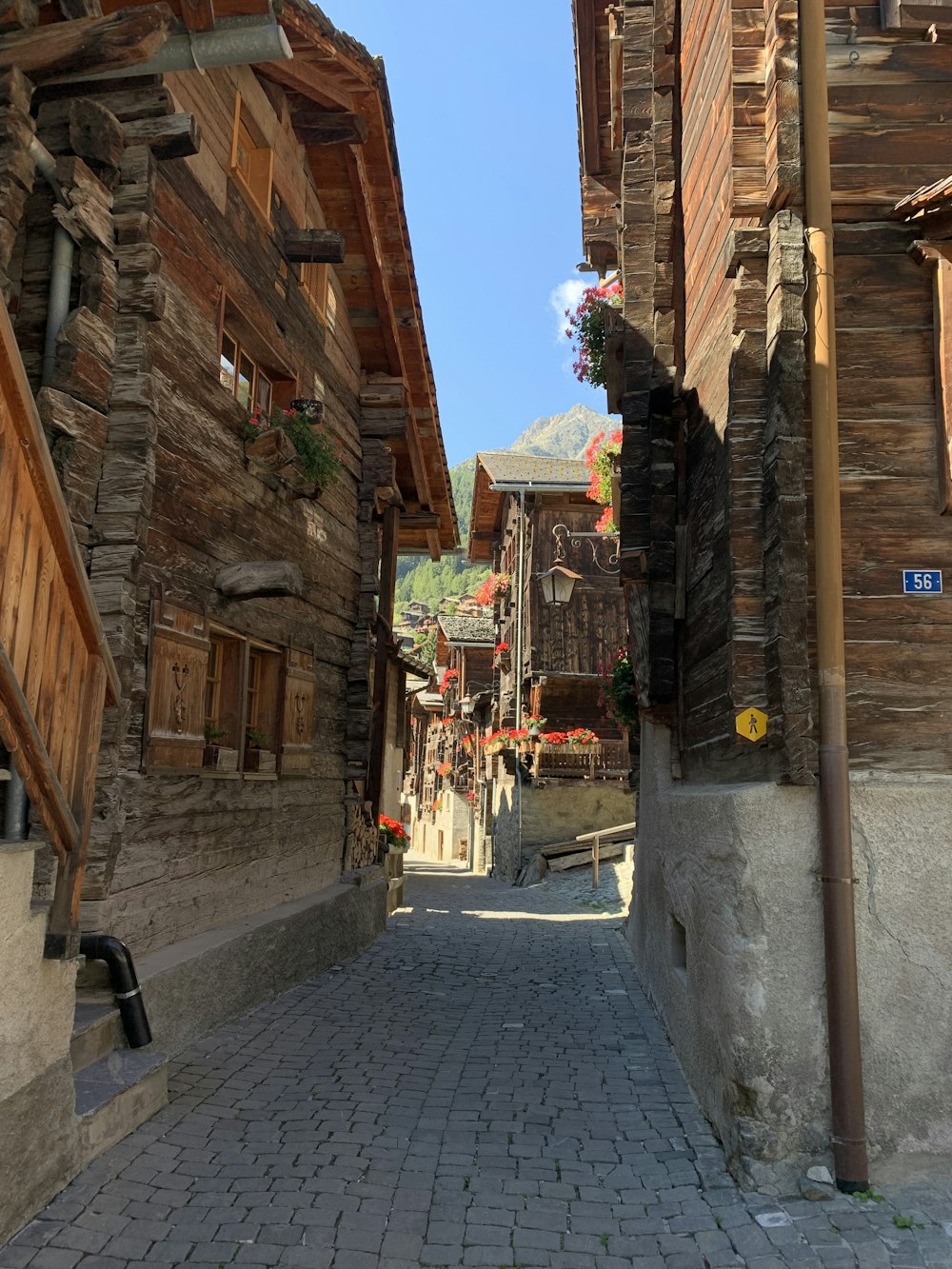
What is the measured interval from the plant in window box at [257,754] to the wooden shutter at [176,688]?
110 cm

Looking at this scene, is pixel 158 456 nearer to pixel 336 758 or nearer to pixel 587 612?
pixel 336 758

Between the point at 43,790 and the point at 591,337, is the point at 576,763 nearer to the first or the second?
the point at 591,337

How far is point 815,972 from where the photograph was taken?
13.0 ft

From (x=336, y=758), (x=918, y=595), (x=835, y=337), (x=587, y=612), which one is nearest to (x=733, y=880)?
(x=918, y=595)

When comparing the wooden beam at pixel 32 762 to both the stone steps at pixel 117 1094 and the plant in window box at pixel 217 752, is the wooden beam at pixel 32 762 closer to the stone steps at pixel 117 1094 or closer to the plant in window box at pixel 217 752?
the stone steps at pixel 117 1094

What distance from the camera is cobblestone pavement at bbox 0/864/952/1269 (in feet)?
11.0

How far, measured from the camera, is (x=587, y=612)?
22.1 meters

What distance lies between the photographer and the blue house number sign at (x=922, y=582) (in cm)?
429

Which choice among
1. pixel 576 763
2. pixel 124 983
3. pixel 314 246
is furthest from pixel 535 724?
pixel 124 983

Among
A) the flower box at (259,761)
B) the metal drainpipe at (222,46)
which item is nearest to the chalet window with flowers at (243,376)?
the metal drainpipe at (222,46)

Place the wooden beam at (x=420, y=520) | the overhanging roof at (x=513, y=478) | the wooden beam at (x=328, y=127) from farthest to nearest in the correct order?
the overhanging roof at (x=513, y=478) < the wooden beam at (x=420, y=520) < the wooden beam at (x=328, y=127)

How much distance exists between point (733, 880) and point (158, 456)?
396cm

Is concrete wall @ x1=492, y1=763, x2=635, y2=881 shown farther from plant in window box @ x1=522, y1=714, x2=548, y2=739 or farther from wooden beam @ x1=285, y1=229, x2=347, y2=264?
wooden beam @ x1=285, y1=229, x2=347, y2=264

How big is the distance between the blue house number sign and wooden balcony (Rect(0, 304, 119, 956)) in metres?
3.51
